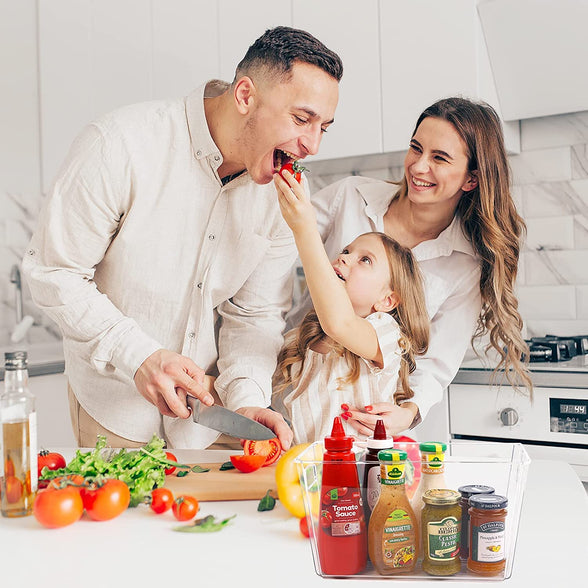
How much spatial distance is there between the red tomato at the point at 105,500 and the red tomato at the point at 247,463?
241 millimetres

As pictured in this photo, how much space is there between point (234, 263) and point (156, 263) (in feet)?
0.63

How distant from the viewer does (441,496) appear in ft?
3.00

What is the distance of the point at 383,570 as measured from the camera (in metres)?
0.92

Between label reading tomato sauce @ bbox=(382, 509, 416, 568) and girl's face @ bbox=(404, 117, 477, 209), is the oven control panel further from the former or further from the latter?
label reading tomato sauce @ bbox=(382, 509, 416, 568)

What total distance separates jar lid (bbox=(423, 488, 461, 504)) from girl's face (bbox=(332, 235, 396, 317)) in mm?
932

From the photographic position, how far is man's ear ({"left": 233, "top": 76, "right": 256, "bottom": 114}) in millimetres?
1705

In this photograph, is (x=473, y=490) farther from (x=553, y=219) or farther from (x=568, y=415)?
(x=553, y=219)

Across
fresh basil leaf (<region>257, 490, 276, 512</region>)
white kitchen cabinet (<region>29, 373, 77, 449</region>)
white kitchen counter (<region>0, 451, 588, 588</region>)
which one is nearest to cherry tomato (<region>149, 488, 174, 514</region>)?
white kitchen counter (<region>0, 451, 588, 588</region>)

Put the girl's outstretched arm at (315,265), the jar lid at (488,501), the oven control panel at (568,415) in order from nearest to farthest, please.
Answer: the jar lid at (488,501) < the girl's outstretched arm at (315,265) < the oven control panel at (568,415)

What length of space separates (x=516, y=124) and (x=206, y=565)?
7.62 feet

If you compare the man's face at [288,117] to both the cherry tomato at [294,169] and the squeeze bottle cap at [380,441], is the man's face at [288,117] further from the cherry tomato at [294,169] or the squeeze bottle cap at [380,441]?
the squeeze bottle cap at [380,441]

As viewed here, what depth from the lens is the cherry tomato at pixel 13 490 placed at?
116cm

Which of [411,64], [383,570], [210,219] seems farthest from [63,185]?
[411,64]

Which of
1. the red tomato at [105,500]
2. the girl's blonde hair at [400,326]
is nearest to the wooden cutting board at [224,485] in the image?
the red tomato at [105,500]
